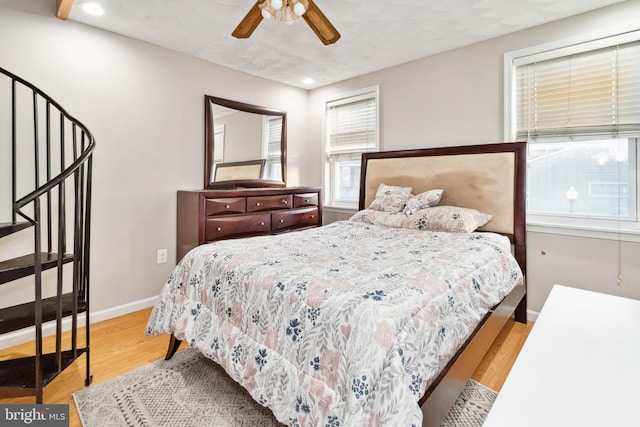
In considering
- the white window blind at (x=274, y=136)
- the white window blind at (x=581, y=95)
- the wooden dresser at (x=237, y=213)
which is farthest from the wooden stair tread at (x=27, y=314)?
the white window blind at (x=581, y=95)

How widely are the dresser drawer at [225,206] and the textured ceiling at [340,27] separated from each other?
142cm

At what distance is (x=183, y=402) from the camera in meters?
1.70

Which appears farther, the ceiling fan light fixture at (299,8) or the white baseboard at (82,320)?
the white baseboard at (82,320)

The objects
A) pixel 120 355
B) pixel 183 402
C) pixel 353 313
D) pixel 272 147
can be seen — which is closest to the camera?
pixel 353 313

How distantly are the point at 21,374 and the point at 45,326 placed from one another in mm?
1104

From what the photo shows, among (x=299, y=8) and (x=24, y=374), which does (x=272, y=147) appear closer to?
(x=299, y=8)

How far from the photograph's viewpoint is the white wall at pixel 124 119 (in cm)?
238

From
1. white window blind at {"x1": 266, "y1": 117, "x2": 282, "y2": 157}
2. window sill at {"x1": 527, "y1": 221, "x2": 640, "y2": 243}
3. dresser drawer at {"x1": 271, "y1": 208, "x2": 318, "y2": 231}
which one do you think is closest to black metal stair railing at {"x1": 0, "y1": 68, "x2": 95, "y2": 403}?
dresser drawer at {"x1": 271, "y1": 208, "x2": 318, "y2": 231}

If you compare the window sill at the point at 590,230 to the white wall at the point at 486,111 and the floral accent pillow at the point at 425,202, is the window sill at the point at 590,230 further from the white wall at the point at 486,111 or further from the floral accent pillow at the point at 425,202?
the floral accent pillow at the point at 425,202

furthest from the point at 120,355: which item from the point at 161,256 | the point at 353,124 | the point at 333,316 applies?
the point at 353,124

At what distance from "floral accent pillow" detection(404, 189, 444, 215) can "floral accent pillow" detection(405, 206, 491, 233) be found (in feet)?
0.25

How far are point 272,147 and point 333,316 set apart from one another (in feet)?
10.3

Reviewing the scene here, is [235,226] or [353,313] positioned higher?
[235,226]

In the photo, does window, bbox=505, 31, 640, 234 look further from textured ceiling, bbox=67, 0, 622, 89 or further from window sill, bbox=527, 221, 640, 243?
textured ceiling, bbox=67, 0, 622, 89
